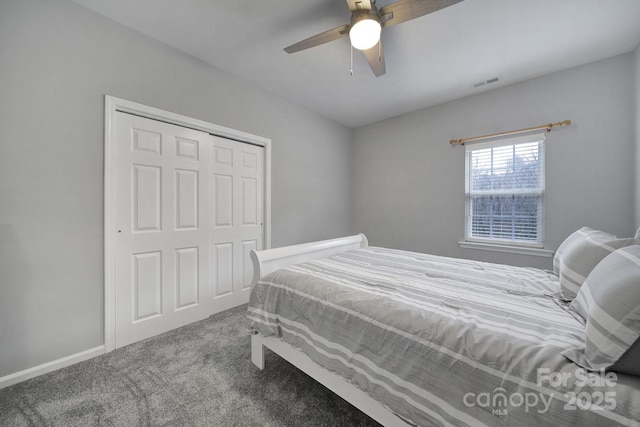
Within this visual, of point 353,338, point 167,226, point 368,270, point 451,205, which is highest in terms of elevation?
point 451,205

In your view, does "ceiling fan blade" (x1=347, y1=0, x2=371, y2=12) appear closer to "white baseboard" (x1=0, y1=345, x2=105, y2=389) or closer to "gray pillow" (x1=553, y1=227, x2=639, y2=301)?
"gray pillow" (x1=553, y1=227, x2=639, y2=301)

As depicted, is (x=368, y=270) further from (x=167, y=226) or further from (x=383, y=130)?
(x=383, y=130)

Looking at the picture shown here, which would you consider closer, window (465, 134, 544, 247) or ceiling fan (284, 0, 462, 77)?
ceiling fan (284, 0, 462, 77)

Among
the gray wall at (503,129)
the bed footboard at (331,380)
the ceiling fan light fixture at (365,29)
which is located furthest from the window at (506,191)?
the bed footboard at (331,380)

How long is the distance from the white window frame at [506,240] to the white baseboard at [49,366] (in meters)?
4.00

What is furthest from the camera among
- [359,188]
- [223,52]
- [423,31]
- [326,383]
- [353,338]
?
[359,188]

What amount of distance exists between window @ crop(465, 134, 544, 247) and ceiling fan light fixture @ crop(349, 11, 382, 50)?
7.55ft

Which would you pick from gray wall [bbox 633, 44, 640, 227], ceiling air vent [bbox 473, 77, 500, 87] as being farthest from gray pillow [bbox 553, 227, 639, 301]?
ceiling air vent [bbox 473, 77, 500, 87]

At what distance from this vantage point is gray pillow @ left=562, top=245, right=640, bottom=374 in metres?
0.67

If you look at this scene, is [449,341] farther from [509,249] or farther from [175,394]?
[509,249]

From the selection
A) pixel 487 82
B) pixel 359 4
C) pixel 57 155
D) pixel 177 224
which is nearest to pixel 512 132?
pixel 487 82

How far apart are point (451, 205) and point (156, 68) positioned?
12.3 feet

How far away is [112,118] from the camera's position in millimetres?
1873

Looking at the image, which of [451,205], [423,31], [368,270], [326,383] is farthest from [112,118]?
[451,205]
